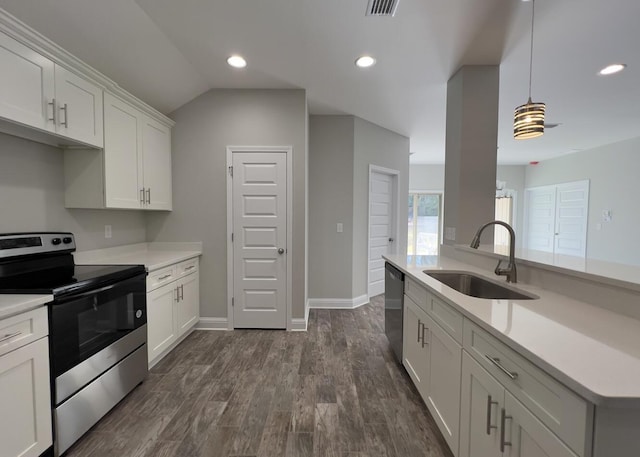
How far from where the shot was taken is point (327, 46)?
2.35 meters

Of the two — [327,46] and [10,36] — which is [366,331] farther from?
[10,36]

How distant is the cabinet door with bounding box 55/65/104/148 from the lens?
180 cm

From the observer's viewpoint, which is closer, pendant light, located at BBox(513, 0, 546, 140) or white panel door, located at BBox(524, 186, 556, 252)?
pendant light, located at BBox(513, 0, 546, 140)

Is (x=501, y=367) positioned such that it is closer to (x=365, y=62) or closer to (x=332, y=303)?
(x=365, y=62)

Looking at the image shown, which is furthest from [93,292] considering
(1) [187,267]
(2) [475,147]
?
(2) [475,147]

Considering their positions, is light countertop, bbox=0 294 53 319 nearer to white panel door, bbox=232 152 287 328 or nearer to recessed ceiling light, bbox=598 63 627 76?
white panel door, bbox=232 152 287 328

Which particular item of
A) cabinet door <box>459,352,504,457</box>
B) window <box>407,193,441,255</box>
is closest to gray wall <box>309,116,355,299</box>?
cabinet door <box>459,352,504,457</box>

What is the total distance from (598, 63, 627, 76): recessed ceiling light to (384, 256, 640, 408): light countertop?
262 centimetres

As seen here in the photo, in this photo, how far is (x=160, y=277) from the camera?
246 cm

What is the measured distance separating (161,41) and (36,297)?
2136 millimetres

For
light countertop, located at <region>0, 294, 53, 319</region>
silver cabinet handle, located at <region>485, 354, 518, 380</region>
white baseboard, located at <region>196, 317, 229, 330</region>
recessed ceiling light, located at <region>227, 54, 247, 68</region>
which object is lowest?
white baseboard, located at <region>196, 317, 229, 330</region>

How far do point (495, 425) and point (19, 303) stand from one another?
6.90 ft

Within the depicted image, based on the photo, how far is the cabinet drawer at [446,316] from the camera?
1.37 metres

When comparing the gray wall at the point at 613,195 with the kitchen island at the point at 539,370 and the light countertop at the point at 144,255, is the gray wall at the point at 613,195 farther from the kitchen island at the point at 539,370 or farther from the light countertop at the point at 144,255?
the light countertop at the point at 144,255
